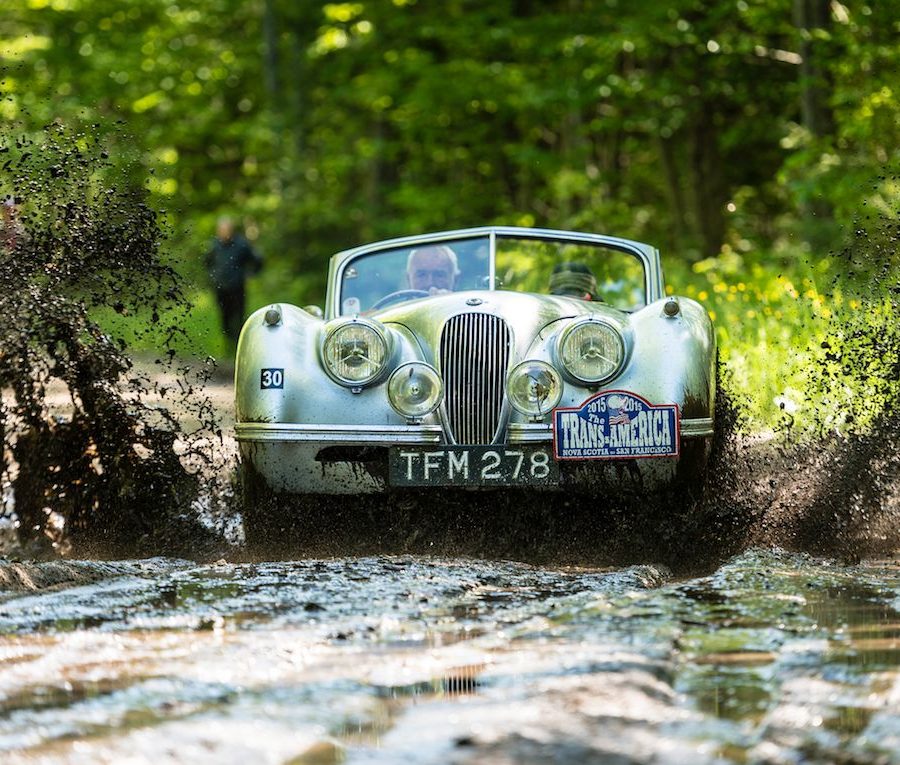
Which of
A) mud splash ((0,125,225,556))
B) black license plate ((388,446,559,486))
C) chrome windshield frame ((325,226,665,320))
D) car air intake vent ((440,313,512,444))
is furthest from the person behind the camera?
chrome windshield frame ((325,226,665,320))

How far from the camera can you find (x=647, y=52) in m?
19.9

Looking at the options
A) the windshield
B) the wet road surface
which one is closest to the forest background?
the windshield

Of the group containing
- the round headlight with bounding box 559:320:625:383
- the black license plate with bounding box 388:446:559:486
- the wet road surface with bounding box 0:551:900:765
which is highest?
the round headlight with bounding box 559:320:625:383

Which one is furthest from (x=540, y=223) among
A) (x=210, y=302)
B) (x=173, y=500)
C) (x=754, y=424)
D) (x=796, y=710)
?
(x=796, y=710)

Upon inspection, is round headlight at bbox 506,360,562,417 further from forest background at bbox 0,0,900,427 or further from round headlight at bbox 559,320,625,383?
forest background at bbox 0,0,900,427

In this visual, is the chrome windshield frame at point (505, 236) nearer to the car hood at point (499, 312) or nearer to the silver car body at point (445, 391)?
the car hood at point (499, 312)

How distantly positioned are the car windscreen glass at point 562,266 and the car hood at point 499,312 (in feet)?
3.41

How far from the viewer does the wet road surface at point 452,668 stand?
3.21 m

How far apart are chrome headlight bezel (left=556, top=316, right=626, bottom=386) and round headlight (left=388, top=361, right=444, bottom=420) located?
1.86ft

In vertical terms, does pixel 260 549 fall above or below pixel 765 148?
below

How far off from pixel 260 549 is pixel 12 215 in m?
2.11

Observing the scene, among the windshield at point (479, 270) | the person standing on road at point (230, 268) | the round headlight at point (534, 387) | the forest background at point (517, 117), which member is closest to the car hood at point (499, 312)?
the round headlight at point (534, 387)

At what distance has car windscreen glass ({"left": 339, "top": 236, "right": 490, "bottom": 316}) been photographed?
7.92 meters

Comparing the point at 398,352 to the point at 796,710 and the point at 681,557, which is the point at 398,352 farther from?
the point at 796,710
